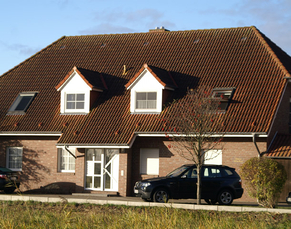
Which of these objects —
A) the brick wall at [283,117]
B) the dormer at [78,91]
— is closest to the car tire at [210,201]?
the brick wall at [283,117]

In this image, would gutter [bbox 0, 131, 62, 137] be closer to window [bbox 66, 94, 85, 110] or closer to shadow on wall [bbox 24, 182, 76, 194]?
window [bbox 66, 94, 85, 110]

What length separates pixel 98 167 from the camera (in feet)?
91.5

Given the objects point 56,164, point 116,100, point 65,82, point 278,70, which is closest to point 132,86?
point 116,100

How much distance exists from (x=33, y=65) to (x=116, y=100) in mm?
7859

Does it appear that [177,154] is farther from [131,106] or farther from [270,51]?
[270,51]

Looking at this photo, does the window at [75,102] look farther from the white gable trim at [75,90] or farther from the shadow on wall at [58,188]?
the shadow on wall at [58,188]

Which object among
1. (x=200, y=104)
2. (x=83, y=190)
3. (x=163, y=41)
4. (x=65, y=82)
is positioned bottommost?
(x=83, y=190)

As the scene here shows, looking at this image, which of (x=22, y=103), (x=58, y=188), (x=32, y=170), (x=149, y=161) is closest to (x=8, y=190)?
(x=32, y=170)

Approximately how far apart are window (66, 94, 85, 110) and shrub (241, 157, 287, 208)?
453 inches

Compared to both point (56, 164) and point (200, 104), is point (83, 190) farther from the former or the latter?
point (200, 104)

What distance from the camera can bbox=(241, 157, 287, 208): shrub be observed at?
21203 millimetres

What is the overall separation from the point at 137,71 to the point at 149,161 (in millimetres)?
5893

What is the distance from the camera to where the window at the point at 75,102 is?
29719 millimetres

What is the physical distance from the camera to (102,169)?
2781 cm
